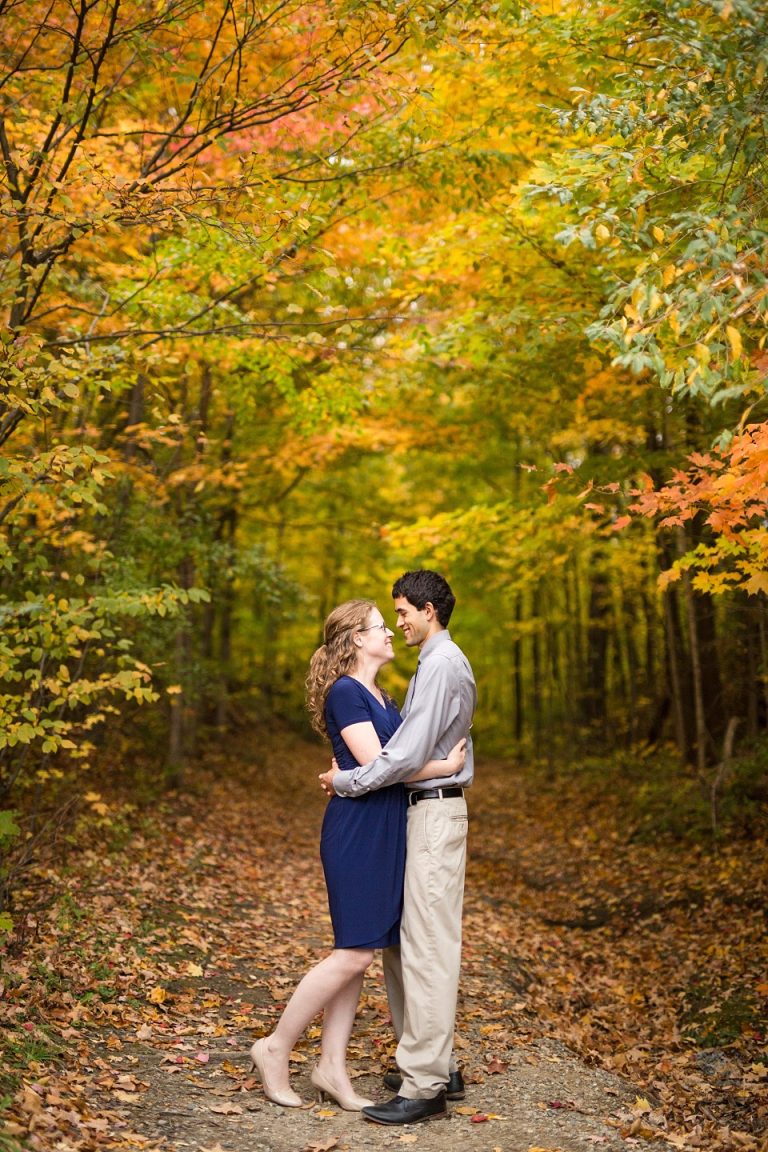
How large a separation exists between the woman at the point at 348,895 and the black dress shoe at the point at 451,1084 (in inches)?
11.3

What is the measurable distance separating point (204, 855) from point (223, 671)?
665 cm

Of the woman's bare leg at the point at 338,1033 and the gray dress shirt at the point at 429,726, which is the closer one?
the gray dress shirt at the point at 429,726

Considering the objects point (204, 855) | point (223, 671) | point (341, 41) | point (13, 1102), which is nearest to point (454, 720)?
point (13, 1102)

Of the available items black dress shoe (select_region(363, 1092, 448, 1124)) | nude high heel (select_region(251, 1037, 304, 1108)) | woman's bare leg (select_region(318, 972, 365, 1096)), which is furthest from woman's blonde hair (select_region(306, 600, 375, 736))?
black dress shoe (select_region(363, 1092, 448, 1124))

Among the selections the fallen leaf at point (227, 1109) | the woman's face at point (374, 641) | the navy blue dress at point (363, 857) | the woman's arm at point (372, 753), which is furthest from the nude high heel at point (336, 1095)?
the woman's face at point (374, 641)

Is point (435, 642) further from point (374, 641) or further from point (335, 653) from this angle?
point (335, 653)

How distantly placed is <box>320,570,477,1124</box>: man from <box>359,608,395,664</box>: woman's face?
0.22 meters

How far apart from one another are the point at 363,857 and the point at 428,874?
1.00 feet

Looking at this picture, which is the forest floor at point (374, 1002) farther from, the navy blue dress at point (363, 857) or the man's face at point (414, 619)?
the man's face at point (414, 619)

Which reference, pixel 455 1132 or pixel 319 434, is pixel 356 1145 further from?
pixel 319 434

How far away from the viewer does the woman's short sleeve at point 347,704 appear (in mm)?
4445

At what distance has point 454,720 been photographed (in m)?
4.43

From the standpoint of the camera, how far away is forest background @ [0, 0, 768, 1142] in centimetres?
482

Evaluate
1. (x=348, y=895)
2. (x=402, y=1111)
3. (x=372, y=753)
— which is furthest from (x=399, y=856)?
(x=402, y=1111)
